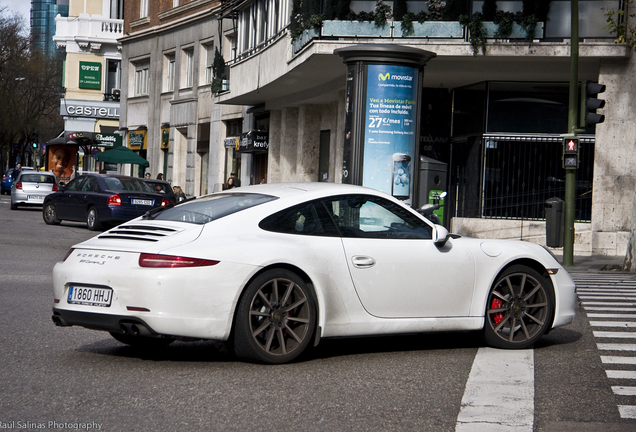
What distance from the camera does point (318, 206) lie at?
6902mm

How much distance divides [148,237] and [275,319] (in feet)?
3.47

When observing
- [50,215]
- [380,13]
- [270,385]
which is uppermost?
[380,13]

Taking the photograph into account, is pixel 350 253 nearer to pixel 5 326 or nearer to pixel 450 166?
pixel 5 326

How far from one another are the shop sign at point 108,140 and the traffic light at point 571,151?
37117 mm

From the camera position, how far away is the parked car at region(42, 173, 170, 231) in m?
22.1

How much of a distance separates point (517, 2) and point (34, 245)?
11858 mm

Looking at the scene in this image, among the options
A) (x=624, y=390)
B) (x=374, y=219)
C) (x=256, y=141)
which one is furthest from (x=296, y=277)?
(x=256, y=141)

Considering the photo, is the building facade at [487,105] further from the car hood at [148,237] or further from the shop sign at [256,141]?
the car hood at [148,237]

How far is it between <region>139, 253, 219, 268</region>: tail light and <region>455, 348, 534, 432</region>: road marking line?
77.5 inches

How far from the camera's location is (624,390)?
5.84 m

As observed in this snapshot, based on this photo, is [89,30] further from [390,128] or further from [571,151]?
[571,151]

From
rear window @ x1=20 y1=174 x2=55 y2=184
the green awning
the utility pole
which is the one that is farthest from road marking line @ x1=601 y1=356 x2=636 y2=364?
the green awning

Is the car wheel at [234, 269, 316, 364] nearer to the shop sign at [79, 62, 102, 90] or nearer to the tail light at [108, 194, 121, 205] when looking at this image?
the tail light at [108, 194, 121, 205]

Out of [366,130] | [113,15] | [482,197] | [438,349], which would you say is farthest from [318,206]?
[113,15]
